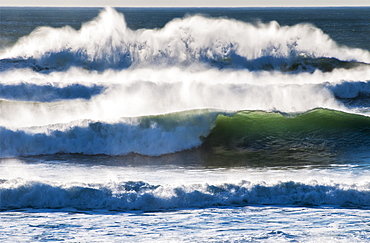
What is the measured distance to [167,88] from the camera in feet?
52.3

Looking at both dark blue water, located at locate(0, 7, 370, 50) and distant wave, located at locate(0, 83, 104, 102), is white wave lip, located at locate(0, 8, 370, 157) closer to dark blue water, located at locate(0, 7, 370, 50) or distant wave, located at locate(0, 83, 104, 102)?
distant wave, located at locate(0, 83, 104, 102)

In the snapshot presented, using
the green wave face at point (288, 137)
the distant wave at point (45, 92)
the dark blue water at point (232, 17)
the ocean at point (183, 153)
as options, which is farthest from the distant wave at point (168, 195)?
the dark blue water at point (232, 17)

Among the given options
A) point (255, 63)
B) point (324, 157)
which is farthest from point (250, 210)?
point (255, 63)

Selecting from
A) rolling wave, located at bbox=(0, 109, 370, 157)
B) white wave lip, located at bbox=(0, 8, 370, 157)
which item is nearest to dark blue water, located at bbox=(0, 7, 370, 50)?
white wave lip, located at bbox=(0, 8, 370, 157)

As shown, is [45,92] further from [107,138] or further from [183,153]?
[183,153]

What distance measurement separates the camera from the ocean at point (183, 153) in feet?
22.8

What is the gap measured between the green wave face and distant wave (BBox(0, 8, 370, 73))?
9223 mm

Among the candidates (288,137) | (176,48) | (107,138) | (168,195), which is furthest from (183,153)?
(176,48)

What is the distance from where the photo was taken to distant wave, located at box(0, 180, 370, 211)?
25.1ft

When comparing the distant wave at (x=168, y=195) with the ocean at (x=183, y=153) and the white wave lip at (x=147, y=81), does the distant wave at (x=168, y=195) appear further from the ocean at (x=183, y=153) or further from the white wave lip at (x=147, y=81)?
the white wave lip at (x=147, y=81)

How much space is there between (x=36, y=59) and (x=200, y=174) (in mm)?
15771

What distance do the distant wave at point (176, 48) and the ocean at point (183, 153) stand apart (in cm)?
14

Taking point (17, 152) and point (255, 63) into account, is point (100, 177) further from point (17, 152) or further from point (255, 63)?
point (255, 63)

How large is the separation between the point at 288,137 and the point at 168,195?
499 cm
